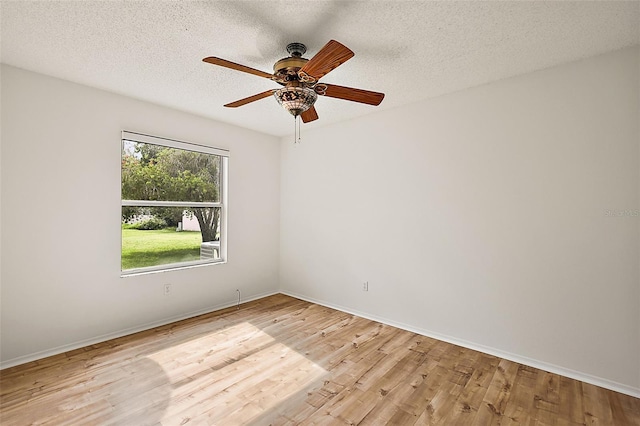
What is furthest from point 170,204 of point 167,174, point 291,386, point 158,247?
point 291,386

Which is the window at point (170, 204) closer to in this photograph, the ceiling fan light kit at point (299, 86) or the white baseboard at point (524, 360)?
the ceiling fan light kit at point (299, 86)

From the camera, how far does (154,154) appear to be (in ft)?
11.6

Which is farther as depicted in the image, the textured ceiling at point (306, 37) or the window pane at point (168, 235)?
the window pane at point (168, 235)

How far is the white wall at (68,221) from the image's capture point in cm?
259

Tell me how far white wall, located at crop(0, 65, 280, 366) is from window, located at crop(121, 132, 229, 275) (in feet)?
0.43

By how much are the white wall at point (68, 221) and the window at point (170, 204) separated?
0.13 m

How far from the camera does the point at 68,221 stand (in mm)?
2869

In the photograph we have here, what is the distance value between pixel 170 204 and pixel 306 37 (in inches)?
98.2

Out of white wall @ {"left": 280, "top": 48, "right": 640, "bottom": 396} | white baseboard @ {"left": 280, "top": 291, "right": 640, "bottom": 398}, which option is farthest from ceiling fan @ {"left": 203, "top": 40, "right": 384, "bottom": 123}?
white baseboard @ {"left": 280, "top": 291, "right": 640, "bottom": 398}

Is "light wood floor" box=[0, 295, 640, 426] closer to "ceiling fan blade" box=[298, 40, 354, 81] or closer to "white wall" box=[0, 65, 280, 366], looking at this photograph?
"white wall" box=[0, 65, 280, 366]

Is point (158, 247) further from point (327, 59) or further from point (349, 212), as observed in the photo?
point (327, 59)

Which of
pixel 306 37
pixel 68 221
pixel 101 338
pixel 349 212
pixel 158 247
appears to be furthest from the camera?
pixel 349 212

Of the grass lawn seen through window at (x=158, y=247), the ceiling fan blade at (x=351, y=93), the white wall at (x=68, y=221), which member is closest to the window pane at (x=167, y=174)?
the white wall at (x=68, y=221)

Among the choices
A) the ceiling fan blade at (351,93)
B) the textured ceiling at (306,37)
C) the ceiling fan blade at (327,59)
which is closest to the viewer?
the ceiling fan blade at (327,59)
